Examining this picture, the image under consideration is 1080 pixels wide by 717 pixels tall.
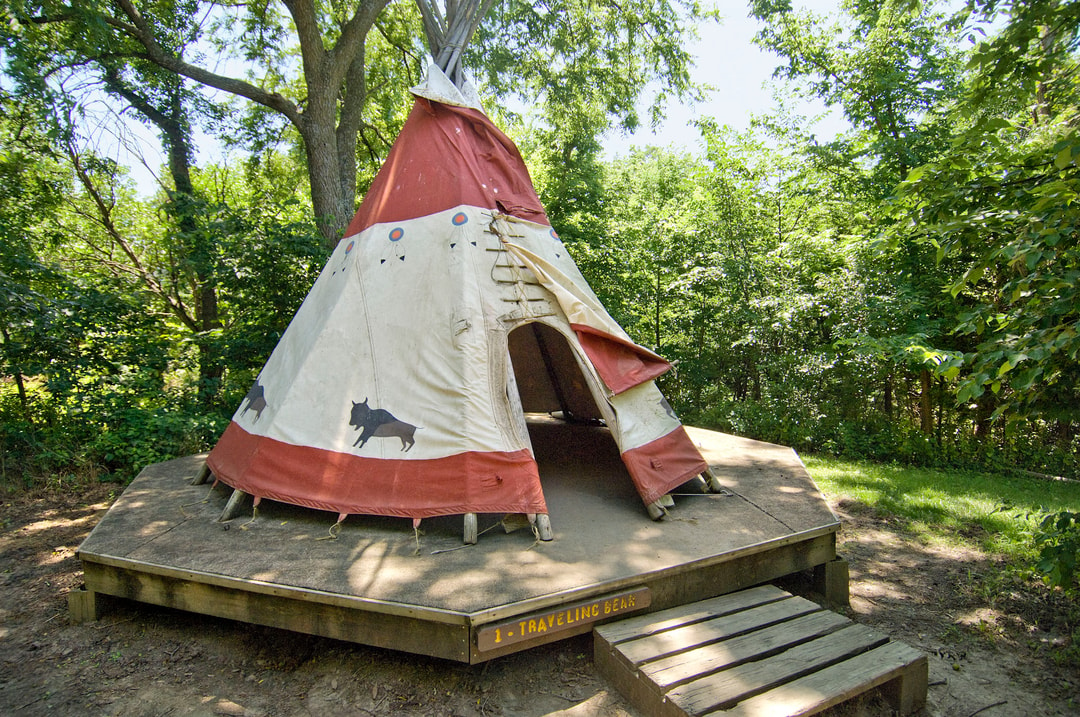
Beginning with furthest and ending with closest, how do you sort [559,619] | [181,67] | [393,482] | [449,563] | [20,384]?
[181,67] < [20,384] < [393,482] < [449,563] < [559,619]

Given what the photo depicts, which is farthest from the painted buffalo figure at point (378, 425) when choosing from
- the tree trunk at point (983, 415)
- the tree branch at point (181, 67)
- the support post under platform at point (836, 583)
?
the tree trunk at point (983, 415)

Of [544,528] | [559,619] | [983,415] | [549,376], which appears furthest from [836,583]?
[983,415]

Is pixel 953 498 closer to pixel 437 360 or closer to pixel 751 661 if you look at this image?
pixel 751 661

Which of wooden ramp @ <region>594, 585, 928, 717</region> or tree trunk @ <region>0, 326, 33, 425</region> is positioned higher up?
Result: tree trunk @ <region>0, 326, 33, 425</region>

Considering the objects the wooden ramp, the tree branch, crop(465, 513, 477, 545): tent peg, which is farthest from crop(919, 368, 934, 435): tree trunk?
the tree branch

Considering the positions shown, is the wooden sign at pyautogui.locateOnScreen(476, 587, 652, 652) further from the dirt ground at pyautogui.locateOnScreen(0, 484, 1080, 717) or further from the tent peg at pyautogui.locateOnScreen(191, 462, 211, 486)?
the tent peg at pyautogui.locateOnScreen(191, 462, 211, 486)

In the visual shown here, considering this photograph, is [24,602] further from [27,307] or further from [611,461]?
[611,461]

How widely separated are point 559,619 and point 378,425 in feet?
5.88

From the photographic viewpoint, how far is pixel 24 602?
12.6ft

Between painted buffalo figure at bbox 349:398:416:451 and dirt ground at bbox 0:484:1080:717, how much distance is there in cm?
125

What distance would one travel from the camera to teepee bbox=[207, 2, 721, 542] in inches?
150

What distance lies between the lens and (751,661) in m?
2.80

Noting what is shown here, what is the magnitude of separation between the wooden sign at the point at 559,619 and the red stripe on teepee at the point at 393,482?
77cm

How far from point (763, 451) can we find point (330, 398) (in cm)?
434
